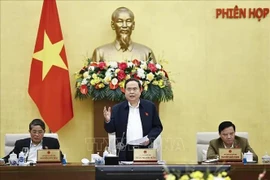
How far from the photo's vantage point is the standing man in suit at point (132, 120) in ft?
16.3

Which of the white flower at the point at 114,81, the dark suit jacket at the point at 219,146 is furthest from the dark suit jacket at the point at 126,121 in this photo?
the white flower at the point at 114,81

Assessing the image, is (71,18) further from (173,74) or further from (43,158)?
(43,158)

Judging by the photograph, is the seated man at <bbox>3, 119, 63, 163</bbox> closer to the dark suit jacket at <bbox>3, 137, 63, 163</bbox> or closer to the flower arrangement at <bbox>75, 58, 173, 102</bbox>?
the dark suit jacket at <bbox>3, 137, 63, 163</bbox>

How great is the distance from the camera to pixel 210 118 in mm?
7355

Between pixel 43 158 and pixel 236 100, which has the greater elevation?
pixel 236 100

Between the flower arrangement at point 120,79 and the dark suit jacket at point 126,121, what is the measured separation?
54.2 inches

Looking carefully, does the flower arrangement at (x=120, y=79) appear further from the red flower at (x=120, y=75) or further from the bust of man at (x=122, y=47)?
the bust of man at (x=122, y=47)

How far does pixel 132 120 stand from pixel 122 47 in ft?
6.62

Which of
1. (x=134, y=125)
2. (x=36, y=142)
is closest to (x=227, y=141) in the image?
(x=134, y=125)

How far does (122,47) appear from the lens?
6914 millimetres

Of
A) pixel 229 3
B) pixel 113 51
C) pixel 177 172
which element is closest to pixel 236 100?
pixel 229 3

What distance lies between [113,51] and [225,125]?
208 centimetres

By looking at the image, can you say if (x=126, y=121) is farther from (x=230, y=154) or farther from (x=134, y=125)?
(x=230, y=154)

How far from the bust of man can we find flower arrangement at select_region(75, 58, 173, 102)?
8.9 inches
